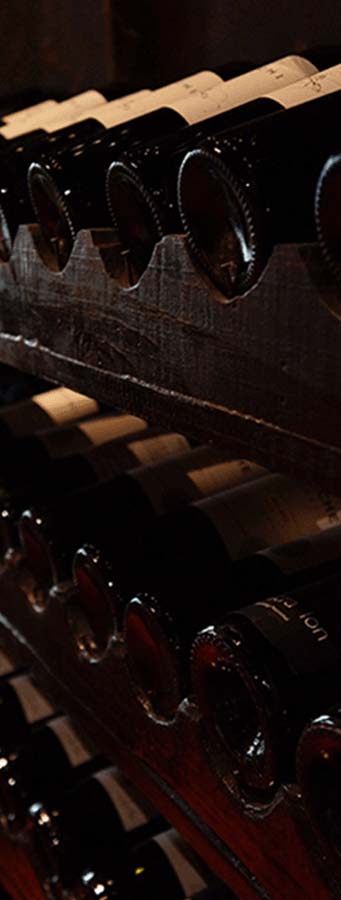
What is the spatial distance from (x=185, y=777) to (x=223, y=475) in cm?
26

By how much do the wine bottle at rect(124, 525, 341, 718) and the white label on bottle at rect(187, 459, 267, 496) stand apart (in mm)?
117

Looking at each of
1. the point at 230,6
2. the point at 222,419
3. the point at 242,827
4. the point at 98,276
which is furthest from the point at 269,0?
the point at 242,827

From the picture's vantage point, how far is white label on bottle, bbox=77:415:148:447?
995 millimetres

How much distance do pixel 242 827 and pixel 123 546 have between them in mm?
232

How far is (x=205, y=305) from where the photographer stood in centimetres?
51

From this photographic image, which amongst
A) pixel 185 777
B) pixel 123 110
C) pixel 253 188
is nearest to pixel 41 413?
pixel 123 110

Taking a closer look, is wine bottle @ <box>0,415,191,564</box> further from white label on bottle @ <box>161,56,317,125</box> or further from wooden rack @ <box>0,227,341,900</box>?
white label on bottle @ <box>161,56,317,125</box>

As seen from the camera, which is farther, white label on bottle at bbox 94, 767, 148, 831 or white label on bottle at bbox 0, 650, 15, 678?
white label on bottle at bbox 0, 650, 15, 678

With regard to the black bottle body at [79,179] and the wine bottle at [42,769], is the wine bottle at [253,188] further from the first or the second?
the wine bottle at [42,769]

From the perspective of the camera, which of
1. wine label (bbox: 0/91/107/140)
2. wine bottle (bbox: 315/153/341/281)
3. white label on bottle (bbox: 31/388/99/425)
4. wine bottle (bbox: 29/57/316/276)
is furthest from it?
white label on bottle (bbox: 31/388/99/425)

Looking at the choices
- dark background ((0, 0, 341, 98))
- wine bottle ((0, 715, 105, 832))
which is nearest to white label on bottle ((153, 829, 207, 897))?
wine bottle ((0, 715, 105, 832))

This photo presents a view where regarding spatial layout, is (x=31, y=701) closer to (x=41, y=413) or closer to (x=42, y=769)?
(x=42, y=769)

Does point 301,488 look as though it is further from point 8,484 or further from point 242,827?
point 8,484

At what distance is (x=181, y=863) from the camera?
0.89 metres
